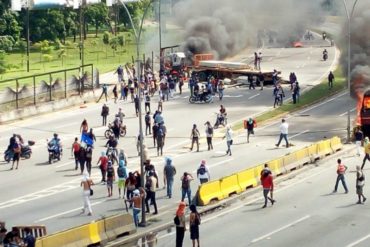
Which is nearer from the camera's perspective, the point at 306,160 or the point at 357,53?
the point at 306,160

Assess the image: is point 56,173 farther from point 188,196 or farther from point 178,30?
point 178,30

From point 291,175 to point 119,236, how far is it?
1272 centimetres

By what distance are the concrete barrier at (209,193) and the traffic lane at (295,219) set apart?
0.66 metres

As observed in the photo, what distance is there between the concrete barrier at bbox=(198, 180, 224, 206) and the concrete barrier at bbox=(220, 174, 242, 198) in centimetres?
28

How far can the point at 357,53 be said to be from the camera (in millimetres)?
66062

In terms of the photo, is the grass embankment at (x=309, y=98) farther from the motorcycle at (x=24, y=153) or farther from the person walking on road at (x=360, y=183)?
the person walking on road at (x=360, y=183)

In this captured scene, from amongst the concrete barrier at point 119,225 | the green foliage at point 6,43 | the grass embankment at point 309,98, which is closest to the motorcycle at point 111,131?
the grass embankment at point 309,98

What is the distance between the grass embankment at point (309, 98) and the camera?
56.8m

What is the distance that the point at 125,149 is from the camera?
153ft

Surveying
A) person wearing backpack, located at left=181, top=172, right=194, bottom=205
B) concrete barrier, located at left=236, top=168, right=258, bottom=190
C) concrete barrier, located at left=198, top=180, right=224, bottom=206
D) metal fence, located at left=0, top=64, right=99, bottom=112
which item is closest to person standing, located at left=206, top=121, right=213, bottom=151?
concrete barrier, located at left=236, top=168, right=258, bottom=190

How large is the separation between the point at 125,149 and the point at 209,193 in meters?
13.0

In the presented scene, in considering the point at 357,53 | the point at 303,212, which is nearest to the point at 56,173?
the point at 303,212

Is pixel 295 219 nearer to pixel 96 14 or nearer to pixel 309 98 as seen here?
pixel 309 98

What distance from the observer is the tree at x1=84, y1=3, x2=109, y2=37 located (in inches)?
4447
